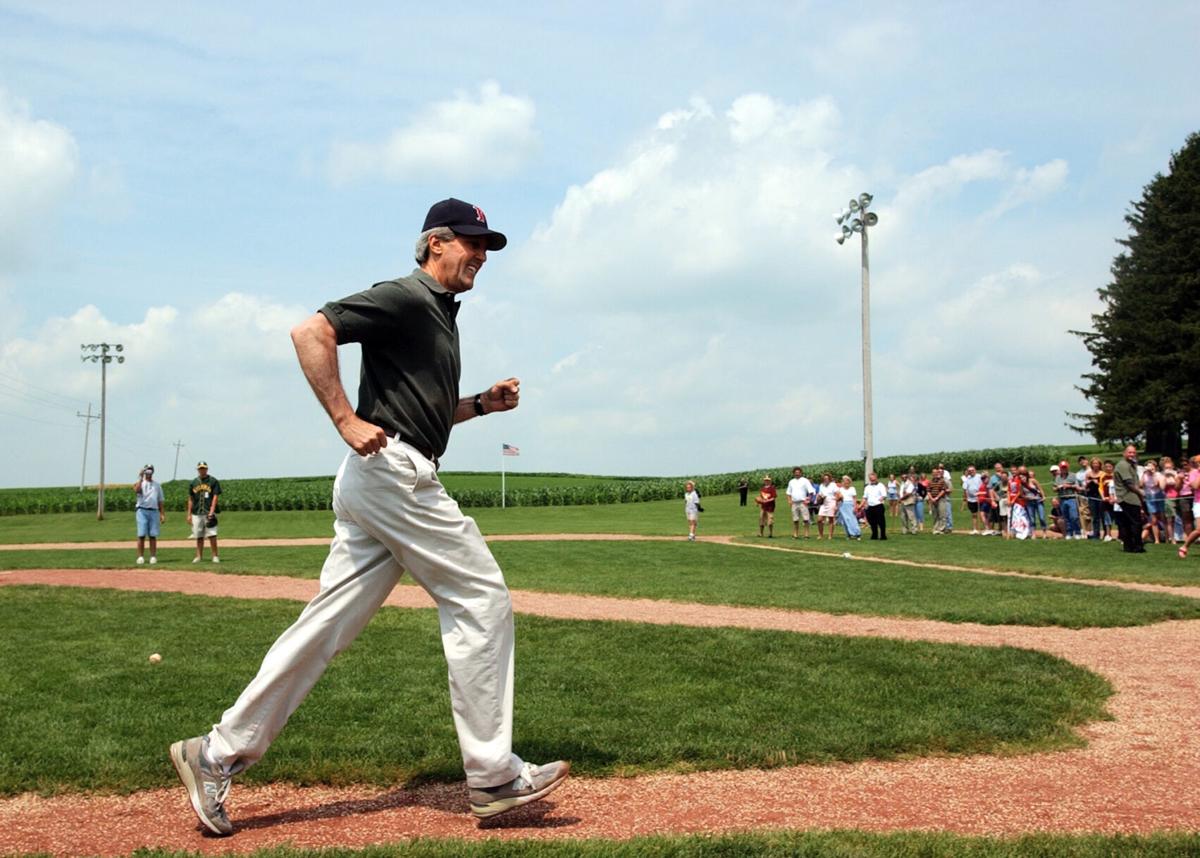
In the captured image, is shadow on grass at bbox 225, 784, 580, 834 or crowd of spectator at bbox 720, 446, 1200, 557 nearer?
shadow on grass at bbox 225, 784, 580, 834

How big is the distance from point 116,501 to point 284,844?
2426 inches

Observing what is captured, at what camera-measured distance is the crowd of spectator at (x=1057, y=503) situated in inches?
785

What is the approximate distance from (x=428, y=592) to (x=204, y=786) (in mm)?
1111

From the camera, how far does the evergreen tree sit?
47438 millimetres

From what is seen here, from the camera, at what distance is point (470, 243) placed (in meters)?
4.16

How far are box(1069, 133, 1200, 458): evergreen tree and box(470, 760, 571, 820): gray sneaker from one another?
49.4m

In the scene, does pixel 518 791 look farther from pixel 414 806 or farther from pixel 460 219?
pixel 460 219

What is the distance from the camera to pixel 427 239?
4.17 metres

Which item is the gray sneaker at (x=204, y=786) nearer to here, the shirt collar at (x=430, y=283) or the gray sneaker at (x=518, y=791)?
the gray sneaker at (x=518, y=791)

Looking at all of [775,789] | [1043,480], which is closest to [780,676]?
[775,789]

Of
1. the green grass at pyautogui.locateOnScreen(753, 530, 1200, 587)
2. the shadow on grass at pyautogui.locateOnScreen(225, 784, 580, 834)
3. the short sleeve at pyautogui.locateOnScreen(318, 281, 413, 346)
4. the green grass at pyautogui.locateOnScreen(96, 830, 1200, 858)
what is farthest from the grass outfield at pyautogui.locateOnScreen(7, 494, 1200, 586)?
the short sleeve at pyautogui.locateOnScreen(318, 281, 413, 346)

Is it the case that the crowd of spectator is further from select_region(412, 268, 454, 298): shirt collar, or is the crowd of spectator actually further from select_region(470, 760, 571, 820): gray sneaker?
select_region(412, 268, 454, 298): shirt collar

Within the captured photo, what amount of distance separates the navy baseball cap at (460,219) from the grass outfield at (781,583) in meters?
7.80

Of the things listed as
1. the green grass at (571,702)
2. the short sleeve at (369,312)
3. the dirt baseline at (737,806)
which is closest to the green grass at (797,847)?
the dirt baseline at (737,806)
